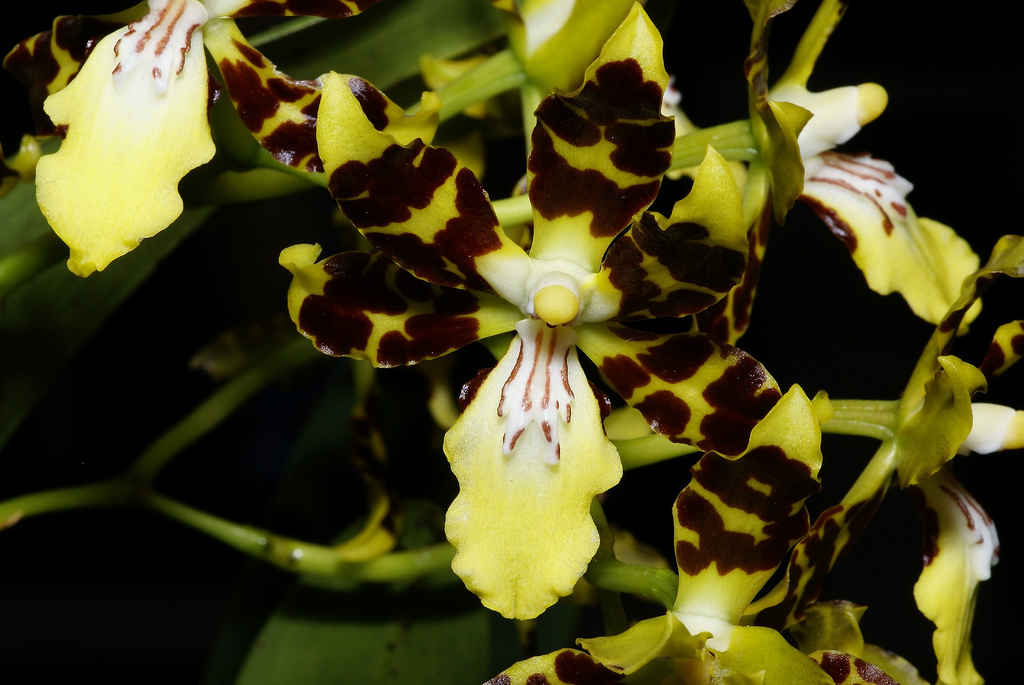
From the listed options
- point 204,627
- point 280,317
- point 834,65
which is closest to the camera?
point 280,317

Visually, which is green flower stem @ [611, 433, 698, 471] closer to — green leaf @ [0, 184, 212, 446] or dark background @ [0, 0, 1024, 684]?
green leaf @ [0, 184, 212, 446]

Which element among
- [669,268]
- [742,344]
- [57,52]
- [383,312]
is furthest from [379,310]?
[742,344]

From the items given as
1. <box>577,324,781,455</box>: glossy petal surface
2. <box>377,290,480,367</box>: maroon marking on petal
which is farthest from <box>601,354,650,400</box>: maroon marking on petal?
<box>377,290,480,367</box>: maroon marking on petal

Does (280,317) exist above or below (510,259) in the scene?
below

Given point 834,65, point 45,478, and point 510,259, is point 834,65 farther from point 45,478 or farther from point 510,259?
point 45,478

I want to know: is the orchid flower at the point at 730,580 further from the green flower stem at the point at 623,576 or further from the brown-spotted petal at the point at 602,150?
the brown-spotted petal at the point at 602,150

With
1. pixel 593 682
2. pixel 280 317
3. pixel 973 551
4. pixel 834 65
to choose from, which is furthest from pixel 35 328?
pixel 834 65

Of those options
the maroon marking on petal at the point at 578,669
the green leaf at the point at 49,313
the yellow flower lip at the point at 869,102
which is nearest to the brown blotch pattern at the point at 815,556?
the maroon marking on petal at the point at 578,669
